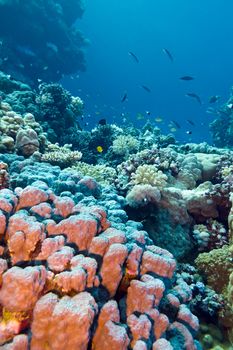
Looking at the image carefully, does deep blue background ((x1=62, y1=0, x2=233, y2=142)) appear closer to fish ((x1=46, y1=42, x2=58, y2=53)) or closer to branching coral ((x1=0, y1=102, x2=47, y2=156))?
fish ((x1=46, y1=42, x2=58, y2=53))

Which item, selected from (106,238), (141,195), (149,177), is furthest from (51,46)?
(106,238)

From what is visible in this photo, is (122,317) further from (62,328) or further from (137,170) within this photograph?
(137,170)

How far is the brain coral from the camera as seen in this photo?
2.02 meters

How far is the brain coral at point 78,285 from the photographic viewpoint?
202cm

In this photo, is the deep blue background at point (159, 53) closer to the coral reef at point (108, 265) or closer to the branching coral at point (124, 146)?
the branching coral at point (124, 146)

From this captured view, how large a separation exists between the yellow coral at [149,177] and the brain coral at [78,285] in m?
2.77

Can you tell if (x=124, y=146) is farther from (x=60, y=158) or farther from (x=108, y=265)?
(x=108, y=265)

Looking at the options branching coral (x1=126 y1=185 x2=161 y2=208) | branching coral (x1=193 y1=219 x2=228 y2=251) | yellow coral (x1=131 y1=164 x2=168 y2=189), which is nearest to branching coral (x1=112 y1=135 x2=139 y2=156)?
yellow coral (x1=131 y1=164 x2=168 y2=189)

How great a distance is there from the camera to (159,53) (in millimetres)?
143000

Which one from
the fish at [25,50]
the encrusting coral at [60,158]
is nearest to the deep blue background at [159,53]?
the fish at [25,50]

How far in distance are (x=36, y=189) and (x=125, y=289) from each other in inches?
48.4

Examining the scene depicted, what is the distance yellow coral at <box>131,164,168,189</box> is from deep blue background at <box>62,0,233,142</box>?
12243 cm

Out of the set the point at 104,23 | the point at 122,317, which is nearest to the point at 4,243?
the point at 122,317

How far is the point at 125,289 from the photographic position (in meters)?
2.75
